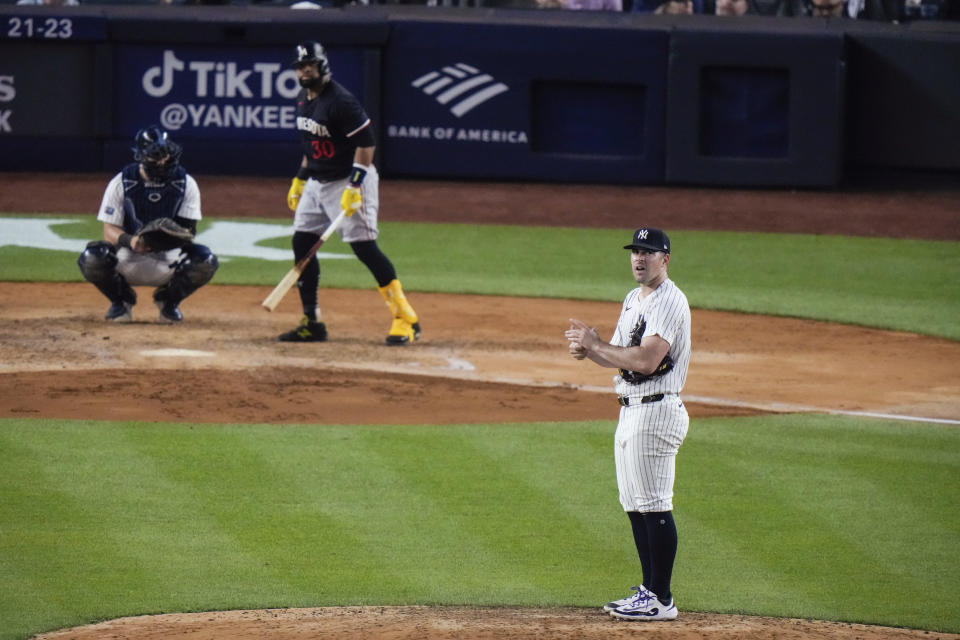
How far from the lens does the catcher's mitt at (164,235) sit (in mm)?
11195

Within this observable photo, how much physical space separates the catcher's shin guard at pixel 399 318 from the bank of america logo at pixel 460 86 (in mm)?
7717

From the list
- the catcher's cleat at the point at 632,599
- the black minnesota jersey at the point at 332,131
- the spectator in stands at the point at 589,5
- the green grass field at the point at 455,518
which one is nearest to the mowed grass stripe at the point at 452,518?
the green grass field at the point at 455,518

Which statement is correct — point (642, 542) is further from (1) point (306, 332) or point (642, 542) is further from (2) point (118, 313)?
(2) point (118, 313)

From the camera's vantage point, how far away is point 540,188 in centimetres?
1856

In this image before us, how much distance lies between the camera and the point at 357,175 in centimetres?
1053

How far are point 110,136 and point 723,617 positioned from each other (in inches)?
561

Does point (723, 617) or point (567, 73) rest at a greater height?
point (567, 73)

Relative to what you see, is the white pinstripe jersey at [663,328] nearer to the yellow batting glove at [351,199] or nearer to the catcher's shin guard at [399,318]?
the yellow batting glove at [351,199]

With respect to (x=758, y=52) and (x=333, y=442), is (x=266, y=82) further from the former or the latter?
(x=333, y=442)

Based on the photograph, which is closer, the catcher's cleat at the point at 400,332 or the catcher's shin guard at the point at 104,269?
the catcher's cleat at the point at 400,332

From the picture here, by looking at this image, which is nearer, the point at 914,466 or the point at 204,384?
the point at 914,466

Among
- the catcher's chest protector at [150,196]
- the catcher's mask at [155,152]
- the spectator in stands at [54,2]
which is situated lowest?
the catcher's chest protector at [150,196]

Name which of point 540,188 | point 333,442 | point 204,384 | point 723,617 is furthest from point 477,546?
point 540,188

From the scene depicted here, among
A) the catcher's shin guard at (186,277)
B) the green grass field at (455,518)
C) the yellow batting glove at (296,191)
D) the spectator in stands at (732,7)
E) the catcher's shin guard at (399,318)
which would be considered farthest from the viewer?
the spectator in stands at (732,7)
